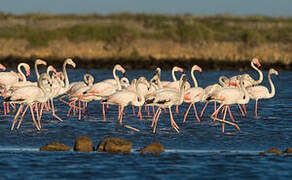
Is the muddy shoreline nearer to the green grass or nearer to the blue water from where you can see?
the green grass

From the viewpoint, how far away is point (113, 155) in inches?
452

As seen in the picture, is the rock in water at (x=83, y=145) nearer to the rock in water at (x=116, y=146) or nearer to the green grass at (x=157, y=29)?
the rock in water at (x=116, y=146)

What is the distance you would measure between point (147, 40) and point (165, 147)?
40.2 metres

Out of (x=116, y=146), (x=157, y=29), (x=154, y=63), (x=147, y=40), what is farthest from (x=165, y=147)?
(x=157, y=29)

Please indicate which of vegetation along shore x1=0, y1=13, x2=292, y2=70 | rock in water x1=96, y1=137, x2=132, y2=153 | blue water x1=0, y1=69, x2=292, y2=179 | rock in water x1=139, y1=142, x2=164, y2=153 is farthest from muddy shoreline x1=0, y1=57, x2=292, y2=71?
rock in water x1=96, y1=137, x2=132, y2=153

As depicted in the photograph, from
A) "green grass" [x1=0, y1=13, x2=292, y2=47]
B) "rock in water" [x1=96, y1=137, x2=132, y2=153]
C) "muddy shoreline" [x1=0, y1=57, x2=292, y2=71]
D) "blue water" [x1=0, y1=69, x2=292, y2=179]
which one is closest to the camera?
"blue water" [x1=0, y1=69, x2=292, y2=179]

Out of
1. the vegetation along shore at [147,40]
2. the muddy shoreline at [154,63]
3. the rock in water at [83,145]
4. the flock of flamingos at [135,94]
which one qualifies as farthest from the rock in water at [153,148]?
the vegetation along shore at [147,40]

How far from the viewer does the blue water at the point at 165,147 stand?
10.2m

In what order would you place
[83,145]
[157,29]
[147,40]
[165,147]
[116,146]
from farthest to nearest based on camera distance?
[157,29]
[147,40]
[165,147]
[83,145]
[116,146]

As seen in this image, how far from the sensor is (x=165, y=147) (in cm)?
1257

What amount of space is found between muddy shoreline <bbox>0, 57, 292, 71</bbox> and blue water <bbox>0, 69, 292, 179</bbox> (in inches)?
715

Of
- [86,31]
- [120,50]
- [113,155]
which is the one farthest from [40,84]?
[86,31]

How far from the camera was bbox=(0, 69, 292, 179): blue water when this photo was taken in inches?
402

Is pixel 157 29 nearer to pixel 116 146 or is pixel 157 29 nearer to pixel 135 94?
pixel 135 94
